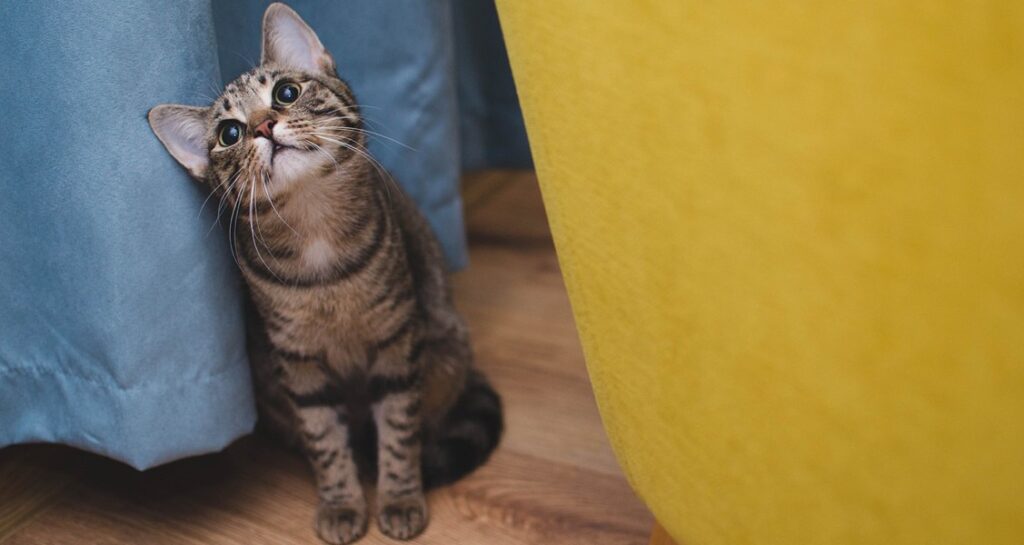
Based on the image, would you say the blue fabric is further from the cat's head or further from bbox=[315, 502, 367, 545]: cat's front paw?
bbox=[315, 502, 367, 545]: cat's front paw

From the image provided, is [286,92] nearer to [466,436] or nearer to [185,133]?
[185,133]

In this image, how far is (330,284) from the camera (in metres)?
1.11

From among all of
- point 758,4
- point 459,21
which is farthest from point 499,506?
point 459,21

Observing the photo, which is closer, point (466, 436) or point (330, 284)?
point (330, 284)

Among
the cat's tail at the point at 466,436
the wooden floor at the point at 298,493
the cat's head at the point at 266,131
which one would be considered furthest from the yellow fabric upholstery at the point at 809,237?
the cat's tail at the point at 466,436

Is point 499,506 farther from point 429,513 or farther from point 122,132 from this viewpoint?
point 122,132

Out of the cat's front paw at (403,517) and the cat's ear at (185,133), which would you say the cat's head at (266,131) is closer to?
the cat's ear at (185,133)

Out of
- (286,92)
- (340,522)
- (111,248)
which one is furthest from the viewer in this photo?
(340,522)

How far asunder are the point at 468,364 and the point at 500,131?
2.00 feet

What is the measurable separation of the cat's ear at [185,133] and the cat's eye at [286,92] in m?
0.09

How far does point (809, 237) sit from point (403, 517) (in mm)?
729

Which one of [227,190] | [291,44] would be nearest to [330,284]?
[227,190]

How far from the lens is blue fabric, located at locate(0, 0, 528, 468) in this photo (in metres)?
0.87

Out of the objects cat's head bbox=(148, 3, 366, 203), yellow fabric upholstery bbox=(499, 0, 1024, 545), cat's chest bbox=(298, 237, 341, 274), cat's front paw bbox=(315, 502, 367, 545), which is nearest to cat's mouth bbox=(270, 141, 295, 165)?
cat's head bbox=(148, 3, 366, 203)
